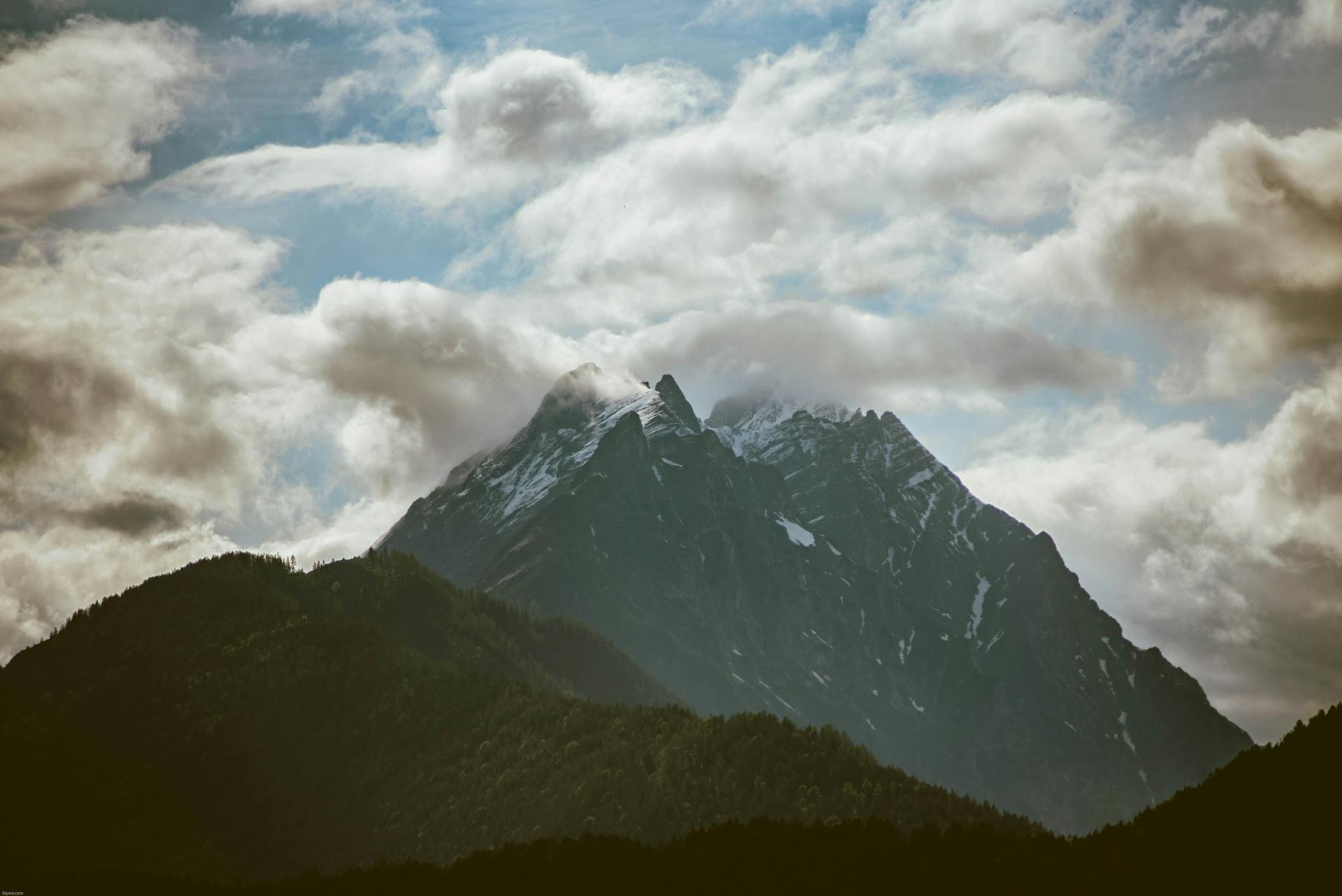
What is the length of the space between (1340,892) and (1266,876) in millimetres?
13155

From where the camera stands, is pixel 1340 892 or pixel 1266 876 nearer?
pixel 1340 892

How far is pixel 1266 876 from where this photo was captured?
647 ft

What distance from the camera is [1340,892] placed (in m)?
185
